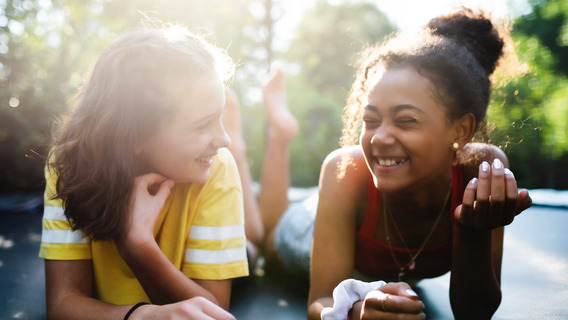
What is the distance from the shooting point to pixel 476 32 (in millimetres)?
1079

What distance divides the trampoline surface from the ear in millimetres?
470

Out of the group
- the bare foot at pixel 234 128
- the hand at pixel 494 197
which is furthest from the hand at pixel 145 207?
the bare foot at pixel 234 128

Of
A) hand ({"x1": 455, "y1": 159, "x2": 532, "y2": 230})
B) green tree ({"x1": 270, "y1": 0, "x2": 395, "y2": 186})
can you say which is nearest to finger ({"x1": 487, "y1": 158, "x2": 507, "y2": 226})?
hand ({"x1": 455, "y1": 159, "x2": 532, "y2": 230})

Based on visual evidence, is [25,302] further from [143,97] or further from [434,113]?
[434,113]

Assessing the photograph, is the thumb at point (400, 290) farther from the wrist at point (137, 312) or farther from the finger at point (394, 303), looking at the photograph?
the wrist at point (137, 312)

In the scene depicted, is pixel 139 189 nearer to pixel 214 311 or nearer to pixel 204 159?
pixel 204 159

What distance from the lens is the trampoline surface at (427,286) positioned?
1139mm

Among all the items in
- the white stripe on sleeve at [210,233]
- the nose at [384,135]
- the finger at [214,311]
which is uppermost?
the nose at [384,135]

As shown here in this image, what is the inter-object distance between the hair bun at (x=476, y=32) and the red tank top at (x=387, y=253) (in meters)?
0.30

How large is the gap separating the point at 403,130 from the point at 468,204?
0.62ft

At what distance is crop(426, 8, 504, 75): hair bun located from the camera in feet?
3.45

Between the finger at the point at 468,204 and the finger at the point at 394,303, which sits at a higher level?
the finger at the point at 468,204

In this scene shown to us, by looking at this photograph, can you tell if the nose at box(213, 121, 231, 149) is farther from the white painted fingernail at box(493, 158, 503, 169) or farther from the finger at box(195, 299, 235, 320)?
the white painted fingernail at box(493, 158, 503, 169)

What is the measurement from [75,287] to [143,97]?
1.32ft
